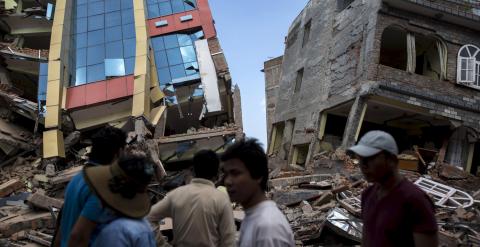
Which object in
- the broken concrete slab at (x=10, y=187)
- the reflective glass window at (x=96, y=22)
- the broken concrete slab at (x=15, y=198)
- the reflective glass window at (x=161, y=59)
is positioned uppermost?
the reflective glass window at (x=96, y=22)

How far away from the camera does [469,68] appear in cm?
1591

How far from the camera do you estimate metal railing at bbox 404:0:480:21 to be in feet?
50.2

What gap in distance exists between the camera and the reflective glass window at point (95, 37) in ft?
63.7

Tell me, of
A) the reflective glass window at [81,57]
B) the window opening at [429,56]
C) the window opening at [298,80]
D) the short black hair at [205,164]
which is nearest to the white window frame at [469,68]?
the window opening at [429,56]

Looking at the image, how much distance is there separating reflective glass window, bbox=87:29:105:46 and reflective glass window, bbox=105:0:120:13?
54.1 inches

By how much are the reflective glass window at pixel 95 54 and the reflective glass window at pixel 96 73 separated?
0.84 feet

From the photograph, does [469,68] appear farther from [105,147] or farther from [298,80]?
[105,147]

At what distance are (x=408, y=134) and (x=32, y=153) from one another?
1593 centimetres

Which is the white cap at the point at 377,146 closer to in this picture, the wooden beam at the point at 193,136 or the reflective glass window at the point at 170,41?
the wooden beam at the point at 193,136

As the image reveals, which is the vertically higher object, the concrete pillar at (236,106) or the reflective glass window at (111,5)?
the reflective glass window at (111,5)

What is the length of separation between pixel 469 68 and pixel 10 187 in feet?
54.8

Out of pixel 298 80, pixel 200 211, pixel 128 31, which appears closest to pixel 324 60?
pixel 298 80

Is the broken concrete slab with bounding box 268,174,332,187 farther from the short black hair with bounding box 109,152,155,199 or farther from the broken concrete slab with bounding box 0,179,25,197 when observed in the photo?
the short black hair with bounding box 109,152,155,199

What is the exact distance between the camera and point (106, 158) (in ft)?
9.66
